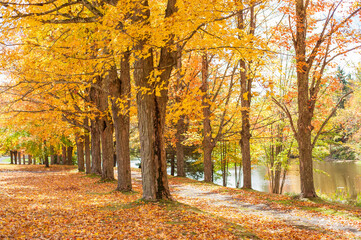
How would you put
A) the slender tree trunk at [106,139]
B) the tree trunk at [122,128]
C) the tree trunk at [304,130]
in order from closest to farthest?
the tree trunk at [304,130] → the tree trunk at [122,128] → the slender tree trunk at [106,139]

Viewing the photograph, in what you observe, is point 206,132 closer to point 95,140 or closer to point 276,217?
point 95,140

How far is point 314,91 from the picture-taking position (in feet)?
34.5

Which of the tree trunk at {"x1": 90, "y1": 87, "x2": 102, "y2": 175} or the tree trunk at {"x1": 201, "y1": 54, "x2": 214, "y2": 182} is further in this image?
the tree trunk at {"x1": 90, "y1": 87, "x2": 102, "y2": 175}

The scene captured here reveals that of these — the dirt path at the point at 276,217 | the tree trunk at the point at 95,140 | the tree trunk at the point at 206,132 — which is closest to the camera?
the dirt path at the point at 276,217

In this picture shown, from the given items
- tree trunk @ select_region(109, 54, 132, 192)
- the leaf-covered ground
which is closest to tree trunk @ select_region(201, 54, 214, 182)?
tree trunk @ select_region(109, 54, 132, 192)

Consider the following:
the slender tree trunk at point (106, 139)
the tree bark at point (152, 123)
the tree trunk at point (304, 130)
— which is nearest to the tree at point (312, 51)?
the tree trunk at point (304, 130)

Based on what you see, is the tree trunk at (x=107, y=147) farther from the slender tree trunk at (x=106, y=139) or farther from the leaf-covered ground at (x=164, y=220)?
the leaf-covered ground at (x=164, y=220)

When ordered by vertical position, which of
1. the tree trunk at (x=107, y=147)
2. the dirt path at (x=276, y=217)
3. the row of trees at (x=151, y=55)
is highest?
the row of trees at (x=151, y=55)

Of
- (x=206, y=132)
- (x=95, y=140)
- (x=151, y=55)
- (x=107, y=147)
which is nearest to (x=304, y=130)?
(x=151, y=55)

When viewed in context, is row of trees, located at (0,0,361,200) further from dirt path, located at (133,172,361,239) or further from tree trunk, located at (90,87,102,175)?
dirt path, located at (133,172,361,239)

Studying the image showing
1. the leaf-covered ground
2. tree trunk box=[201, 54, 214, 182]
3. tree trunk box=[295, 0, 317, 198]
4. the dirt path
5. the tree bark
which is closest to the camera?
the leaf-covered ground

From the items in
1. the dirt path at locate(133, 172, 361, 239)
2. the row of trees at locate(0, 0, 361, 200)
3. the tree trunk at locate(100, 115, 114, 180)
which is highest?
the row of trees at locate(0, 0, 361, 200)

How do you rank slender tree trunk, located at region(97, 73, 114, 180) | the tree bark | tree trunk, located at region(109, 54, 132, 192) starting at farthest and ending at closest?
1. slender tree trunk, located at region(97, 73, 114, 180)
2. tree trunk, located at region(109, 54, 132, 192)
3. the tree bark

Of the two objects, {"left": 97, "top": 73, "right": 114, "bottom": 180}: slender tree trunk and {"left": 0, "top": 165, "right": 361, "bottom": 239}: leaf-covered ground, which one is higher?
{"left": 97, "top": 73, "right": 114, "bottom": 180}: slender tree trunk
